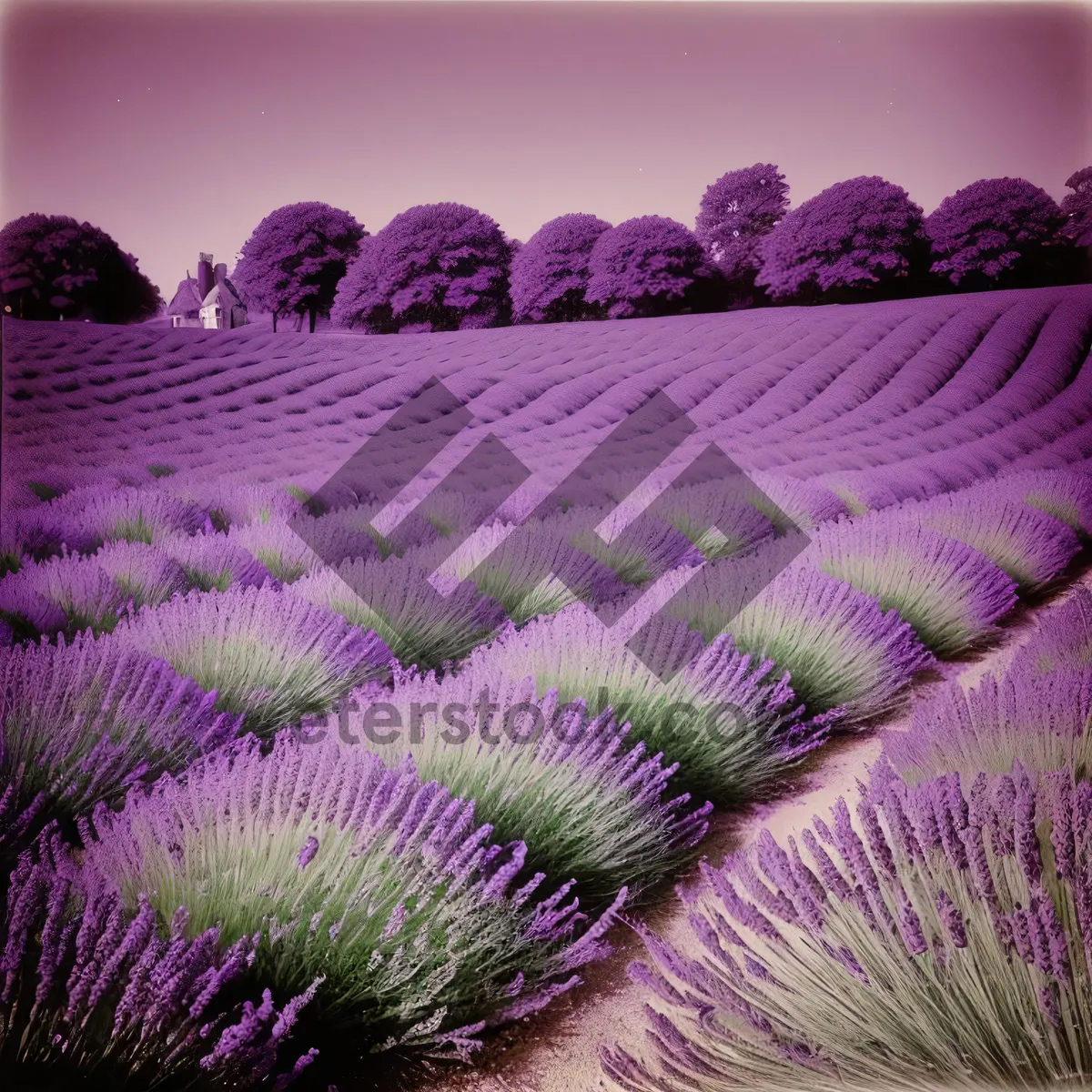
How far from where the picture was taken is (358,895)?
3.34 feet

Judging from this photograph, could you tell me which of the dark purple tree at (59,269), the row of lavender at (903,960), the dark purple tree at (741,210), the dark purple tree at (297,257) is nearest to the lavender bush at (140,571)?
the dark purple tree at (59,269)

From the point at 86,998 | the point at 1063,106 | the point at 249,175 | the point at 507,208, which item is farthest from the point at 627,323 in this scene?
the point at 86,998

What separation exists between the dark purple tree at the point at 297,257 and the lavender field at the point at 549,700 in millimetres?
117

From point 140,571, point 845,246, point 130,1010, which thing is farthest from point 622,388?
point 130,1010

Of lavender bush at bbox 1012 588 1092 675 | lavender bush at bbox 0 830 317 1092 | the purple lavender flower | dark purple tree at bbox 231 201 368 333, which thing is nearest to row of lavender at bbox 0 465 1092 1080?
lavender bush at bbox 0 830 317 1092

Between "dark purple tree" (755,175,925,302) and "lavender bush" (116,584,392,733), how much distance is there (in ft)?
5.46

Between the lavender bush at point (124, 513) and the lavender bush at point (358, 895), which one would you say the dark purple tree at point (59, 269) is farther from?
the lavender bush at point (358, 895)

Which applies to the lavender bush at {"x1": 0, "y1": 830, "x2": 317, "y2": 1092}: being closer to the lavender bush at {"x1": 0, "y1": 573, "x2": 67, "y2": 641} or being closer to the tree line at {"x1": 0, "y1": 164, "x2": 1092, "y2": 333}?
the lavender bush at {"x1": 0, "y1": 573, "x2": 67, "y2": 641}

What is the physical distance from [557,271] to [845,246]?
34.6 inches

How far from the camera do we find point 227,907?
1023 mm

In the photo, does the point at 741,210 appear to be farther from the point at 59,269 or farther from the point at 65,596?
the point at 65,596

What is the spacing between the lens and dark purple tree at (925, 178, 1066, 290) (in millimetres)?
2188

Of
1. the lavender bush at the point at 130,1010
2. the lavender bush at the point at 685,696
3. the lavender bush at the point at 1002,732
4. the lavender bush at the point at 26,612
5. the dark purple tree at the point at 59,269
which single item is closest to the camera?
the lavender bush at the point at 130,1010

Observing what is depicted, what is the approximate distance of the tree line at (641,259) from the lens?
84.4 inches
